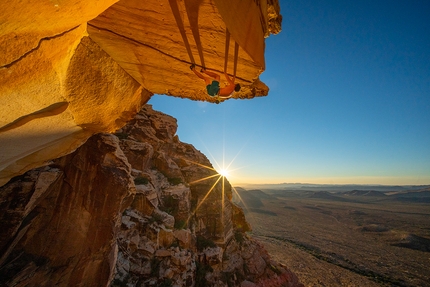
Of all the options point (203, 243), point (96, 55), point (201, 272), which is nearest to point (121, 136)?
point (203, 243)

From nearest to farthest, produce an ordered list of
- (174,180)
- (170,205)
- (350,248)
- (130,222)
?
(130,222) < (170,205) < (174,180) < (350,248)

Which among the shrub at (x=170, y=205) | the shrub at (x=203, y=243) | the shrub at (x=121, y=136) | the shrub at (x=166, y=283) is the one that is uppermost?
the shrub at (x=121, y=136)

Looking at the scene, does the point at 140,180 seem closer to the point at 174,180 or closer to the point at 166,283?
the point at 174,180

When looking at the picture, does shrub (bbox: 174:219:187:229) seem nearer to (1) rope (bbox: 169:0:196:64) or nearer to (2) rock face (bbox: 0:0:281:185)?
(2) rock face (bbox: 0:0:281:185)

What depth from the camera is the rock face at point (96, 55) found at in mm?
2217

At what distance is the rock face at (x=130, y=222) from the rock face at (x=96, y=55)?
4.70m

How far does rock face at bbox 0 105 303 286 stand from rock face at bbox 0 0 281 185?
4698mm

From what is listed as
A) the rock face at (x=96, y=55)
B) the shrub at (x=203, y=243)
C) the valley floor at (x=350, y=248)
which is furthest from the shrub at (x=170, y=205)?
the valley floor at (x=350, y=248)

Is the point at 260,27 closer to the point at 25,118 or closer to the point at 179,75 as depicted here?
the point at 179,75

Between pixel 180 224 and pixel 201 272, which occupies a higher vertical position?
pixel 180 224

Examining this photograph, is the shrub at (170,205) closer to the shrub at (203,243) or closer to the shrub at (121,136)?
the shrub at (203,243)

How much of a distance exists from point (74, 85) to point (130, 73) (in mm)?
1056

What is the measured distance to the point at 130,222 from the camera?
13.3 meters

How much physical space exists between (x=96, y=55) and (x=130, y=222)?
13.4 metres
